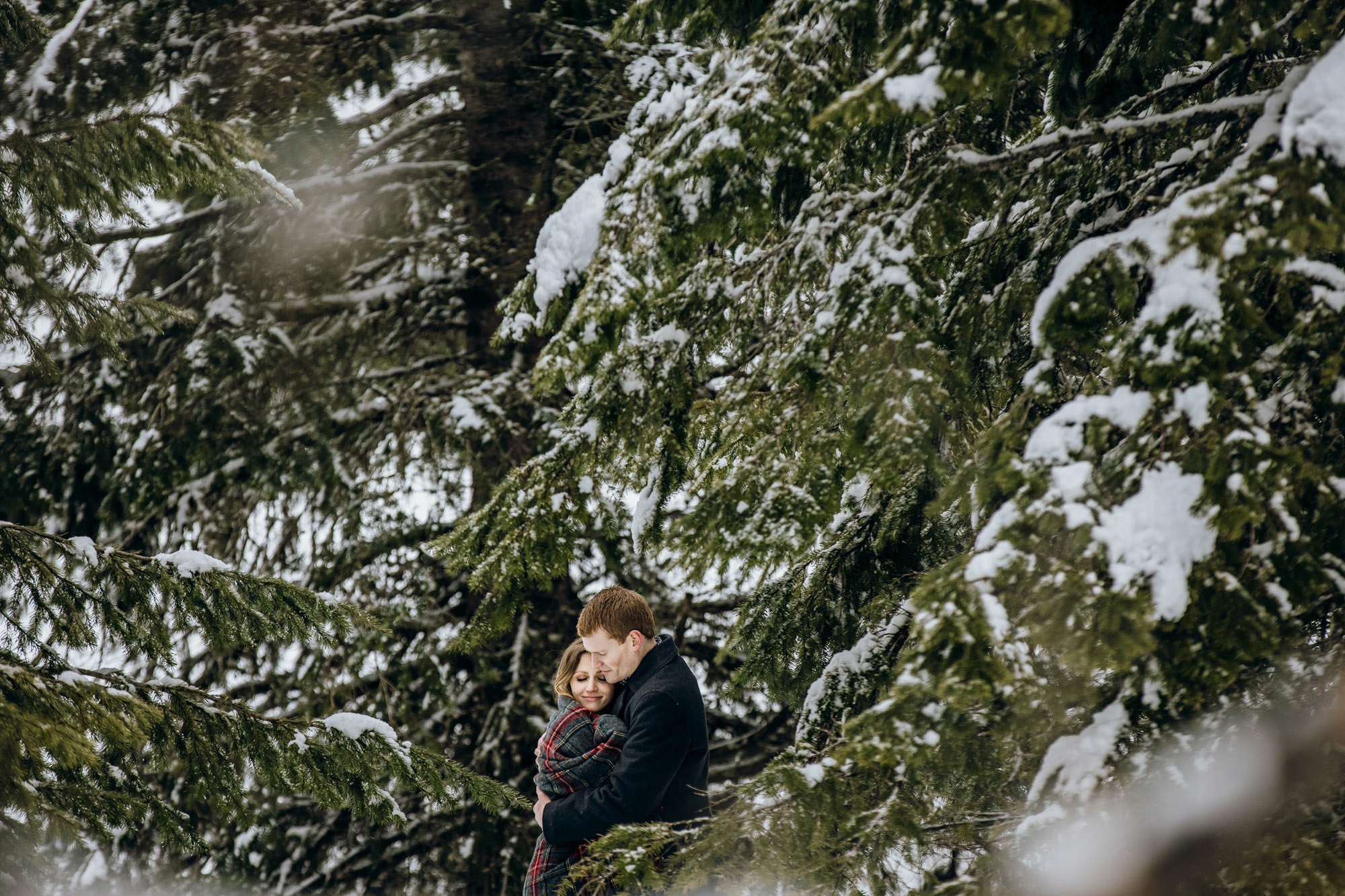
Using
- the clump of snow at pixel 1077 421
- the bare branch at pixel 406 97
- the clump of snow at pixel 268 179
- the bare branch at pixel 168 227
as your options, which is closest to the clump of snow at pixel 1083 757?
the clump of snow at pixel 1077 421

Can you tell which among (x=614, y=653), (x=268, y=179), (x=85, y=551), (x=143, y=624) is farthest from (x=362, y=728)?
(x=268, y=179)

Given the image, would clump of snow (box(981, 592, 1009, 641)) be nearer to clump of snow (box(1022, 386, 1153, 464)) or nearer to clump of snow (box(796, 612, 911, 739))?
clump of snow (box(1022, 386, 1153, 464))

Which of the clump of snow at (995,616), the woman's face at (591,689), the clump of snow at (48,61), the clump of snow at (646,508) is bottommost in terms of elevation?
the clump of snow at (995,616)

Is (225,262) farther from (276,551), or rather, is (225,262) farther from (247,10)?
(276,551)

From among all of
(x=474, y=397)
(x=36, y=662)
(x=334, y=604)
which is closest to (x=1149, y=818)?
(x=334, y=604)

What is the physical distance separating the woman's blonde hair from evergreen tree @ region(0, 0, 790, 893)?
242cm

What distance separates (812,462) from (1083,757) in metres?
0.96

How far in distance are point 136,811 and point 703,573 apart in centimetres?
219

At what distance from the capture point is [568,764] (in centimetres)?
278

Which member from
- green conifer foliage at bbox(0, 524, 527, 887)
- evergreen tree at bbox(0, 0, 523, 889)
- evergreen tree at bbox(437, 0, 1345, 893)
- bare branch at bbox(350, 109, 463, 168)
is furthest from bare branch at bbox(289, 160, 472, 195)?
green conifer foliage at bbox(0, 524, 527, 887)

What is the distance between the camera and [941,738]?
1.90m

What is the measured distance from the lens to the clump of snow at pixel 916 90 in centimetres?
186

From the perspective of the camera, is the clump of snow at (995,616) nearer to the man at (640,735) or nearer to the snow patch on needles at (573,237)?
the man at (640,735)

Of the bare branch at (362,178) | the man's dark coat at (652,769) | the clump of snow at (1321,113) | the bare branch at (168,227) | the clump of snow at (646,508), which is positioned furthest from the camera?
the bare branch at (362,178)
